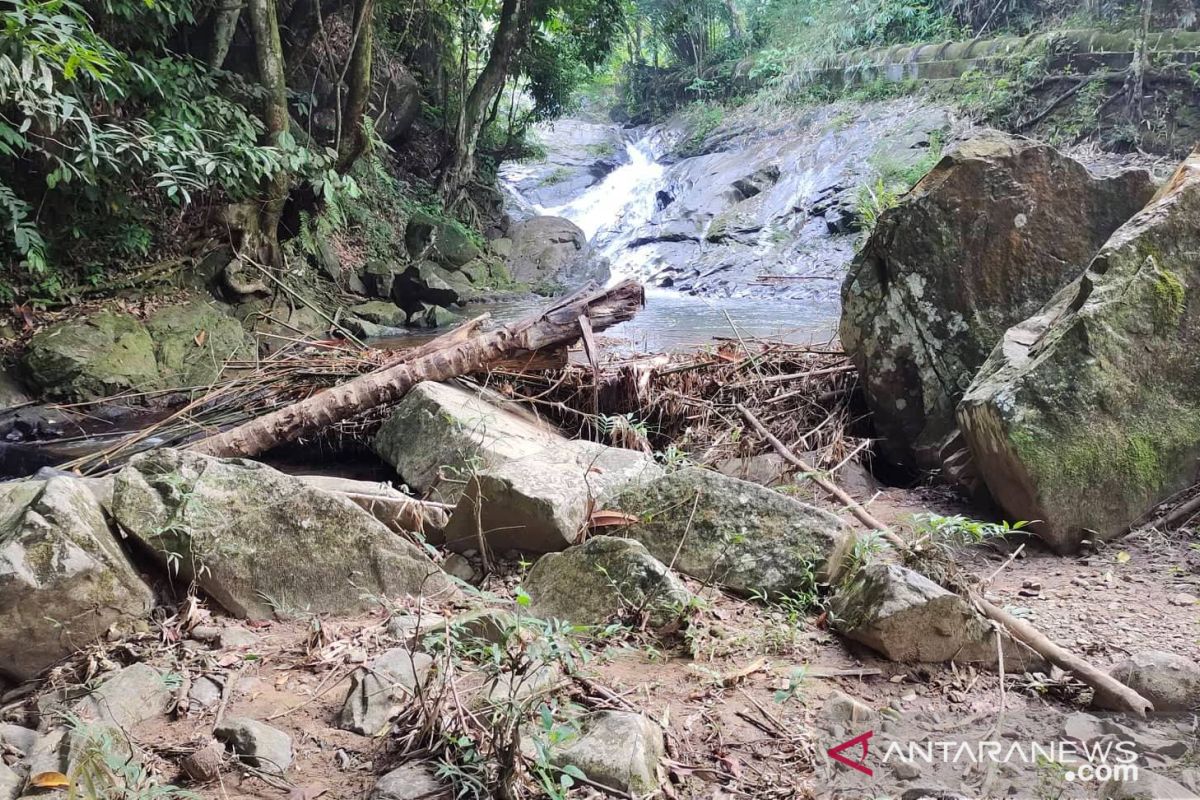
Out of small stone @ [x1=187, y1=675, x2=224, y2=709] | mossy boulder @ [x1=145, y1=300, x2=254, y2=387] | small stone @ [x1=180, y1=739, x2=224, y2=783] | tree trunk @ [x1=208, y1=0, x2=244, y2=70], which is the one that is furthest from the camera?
tree trunk @ [x1=208, y1=0, x2=244, y2=70]

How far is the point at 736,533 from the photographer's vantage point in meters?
2.69

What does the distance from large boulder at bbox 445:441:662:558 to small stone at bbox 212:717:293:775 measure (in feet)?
3.80

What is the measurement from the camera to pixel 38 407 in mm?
6332

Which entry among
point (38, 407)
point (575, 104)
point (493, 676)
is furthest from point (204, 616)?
point (575, 104)

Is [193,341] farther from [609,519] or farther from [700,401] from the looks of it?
[609,519]

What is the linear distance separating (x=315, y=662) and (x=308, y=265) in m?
9.28

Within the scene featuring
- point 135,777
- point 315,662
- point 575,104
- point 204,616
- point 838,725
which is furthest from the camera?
point 575,104

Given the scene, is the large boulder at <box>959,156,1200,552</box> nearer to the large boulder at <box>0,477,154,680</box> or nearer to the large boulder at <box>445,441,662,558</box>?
the large boulder at <box>445,441,662,558</box>

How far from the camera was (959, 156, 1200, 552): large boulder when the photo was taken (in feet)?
9.61

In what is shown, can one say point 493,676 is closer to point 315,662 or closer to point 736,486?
point 315,662

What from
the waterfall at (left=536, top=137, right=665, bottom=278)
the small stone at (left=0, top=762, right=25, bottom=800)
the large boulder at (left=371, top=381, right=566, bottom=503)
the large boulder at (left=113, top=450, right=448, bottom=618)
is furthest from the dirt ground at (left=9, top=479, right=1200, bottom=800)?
the waterfall at (left=536, top=137, right=665, bottom=278)

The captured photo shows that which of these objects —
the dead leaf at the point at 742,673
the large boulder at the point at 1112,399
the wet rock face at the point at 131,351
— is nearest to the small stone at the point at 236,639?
the dead leaf at the point at 742,673

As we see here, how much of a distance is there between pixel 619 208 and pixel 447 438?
17.5 meters

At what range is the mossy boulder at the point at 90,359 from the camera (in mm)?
6547
